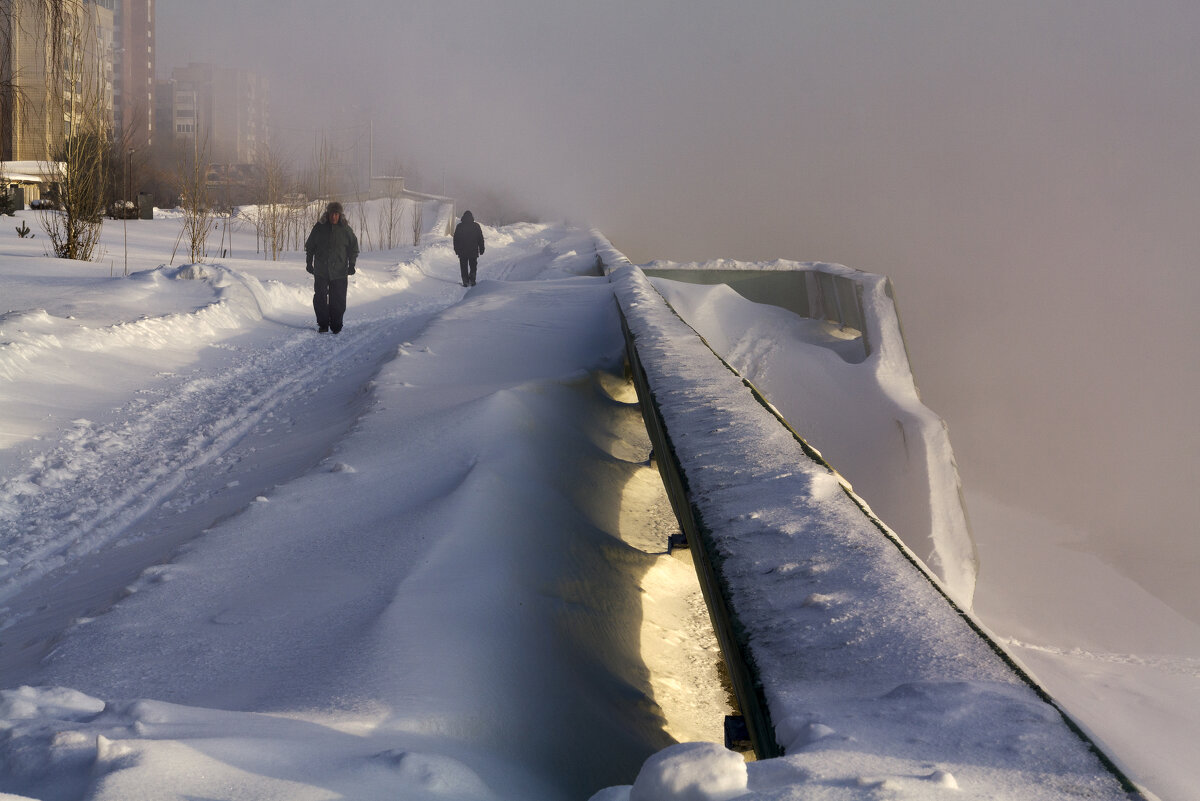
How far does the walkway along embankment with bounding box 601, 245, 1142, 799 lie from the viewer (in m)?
1.39

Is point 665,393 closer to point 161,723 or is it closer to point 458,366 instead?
point 161,723

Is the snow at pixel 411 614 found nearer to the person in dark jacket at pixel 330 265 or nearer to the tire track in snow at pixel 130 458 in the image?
the tire track in snow at pixel 130 458

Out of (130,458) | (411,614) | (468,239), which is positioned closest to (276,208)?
(468,239)

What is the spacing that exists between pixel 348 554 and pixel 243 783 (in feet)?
5.59

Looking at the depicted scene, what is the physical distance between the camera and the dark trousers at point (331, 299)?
1100 cm

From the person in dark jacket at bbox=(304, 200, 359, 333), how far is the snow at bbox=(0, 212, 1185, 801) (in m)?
3.49

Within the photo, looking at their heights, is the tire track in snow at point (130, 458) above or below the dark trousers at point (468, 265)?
below

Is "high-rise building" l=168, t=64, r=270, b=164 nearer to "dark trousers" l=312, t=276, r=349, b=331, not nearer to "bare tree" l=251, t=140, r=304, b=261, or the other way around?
"bare tree" l=251, t=140, r=304, b=261

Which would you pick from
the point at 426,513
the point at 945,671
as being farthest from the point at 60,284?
the point at 945,671

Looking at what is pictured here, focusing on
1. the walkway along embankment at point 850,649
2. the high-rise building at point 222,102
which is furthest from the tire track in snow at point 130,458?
the high-rise building at point 222,102

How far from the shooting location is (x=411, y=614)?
269cm

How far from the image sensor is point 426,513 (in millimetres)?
3521

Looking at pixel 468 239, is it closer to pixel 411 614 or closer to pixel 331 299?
pixel 331 299

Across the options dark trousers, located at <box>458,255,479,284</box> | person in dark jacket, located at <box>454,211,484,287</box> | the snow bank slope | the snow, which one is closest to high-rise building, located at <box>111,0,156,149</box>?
dark trousers, located at <box>458,255,479,284</box>
